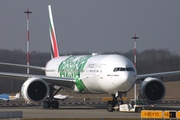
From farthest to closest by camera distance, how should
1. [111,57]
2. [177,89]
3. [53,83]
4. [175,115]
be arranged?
[177,89] < [53,83] < [111,57] < [175,115]

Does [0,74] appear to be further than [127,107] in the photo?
Yes

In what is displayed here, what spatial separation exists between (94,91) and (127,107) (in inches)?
186

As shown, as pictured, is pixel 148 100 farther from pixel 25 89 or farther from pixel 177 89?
pixel 177 89

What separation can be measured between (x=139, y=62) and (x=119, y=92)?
153 feet

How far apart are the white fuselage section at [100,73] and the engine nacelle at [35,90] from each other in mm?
3320

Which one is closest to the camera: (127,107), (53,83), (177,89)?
(127,107)

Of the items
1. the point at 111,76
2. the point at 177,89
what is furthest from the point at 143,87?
the point at 177,89

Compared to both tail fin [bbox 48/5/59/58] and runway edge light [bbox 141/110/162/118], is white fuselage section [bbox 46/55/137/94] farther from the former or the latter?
runway edge light [bbox 141/110/162/118]

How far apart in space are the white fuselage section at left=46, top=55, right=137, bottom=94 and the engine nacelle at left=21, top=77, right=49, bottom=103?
10.9 feet

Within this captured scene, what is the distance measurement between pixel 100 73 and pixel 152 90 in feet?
14.7

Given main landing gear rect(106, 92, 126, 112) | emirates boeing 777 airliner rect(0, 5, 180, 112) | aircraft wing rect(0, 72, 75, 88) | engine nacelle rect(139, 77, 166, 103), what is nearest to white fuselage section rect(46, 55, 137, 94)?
emirates boeing 777 airliner rect(0, 5, 180, 112)

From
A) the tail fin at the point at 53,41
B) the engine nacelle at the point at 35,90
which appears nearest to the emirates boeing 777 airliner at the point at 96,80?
the engine nacelle at the point at 35,90

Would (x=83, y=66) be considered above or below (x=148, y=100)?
above

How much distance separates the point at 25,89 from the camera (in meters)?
35.6
